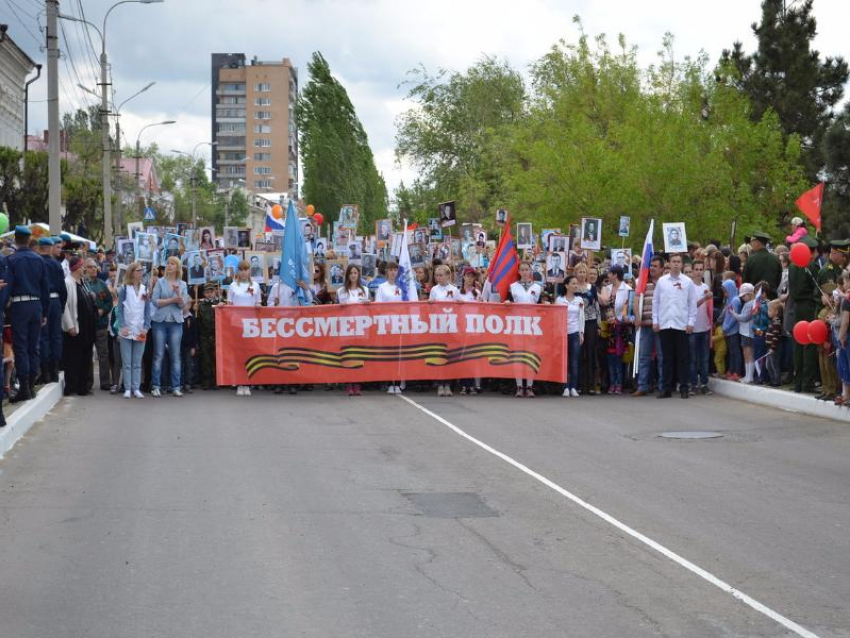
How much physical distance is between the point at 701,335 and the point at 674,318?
0.72 meters

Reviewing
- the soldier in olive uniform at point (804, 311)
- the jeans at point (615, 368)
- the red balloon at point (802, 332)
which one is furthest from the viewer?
the jeans at point (615, 368)

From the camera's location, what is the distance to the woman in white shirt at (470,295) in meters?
19.7

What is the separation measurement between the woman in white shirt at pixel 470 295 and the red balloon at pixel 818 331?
17.7ft

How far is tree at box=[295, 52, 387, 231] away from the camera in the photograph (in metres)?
83.4

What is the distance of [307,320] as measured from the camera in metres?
19.4

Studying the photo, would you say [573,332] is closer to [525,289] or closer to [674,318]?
[525,289]

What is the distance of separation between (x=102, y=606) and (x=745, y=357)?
46.7 feet

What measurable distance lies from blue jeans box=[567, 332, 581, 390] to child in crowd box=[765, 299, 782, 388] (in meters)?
2.84

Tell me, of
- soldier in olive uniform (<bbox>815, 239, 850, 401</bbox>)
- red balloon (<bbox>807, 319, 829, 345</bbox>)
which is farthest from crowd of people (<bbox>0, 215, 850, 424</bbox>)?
red balloon (<bbox>807, 319, 829, 345</bbox>)

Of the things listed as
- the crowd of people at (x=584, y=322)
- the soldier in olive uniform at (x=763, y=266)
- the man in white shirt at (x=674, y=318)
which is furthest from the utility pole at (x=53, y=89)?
the soldier in olive uniform at (x=763, y=266)

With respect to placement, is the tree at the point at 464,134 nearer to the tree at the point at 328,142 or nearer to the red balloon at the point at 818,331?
the tree at the point at 328,142

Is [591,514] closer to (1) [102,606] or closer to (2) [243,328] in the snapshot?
(1) [102,606]

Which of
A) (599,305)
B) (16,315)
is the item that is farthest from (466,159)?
(16,315)

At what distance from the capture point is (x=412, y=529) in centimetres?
911
